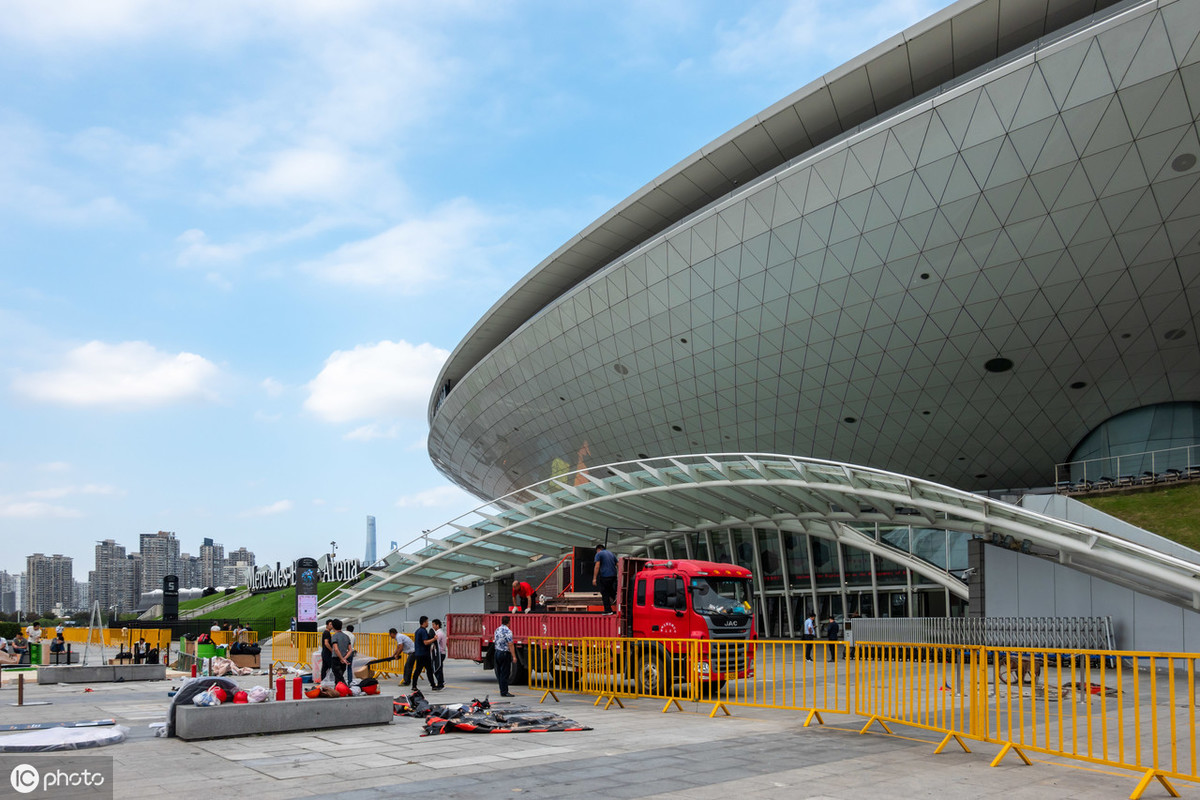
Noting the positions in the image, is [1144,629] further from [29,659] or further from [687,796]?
[29,659]

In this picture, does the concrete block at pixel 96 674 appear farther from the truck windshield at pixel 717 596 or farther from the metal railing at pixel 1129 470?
the metal railing at pixel 1129 470

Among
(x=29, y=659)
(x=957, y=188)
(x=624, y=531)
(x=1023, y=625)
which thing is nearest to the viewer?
(x=1023, y=625)

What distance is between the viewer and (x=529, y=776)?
8.77 metres

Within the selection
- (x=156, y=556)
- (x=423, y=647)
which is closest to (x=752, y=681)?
(x=423, y=647)

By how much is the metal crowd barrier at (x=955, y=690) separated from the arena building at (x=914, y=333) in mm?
6054

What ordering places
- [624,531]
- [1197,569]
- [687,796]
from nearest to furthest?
[687,796]
[1197,569]
[624,531]

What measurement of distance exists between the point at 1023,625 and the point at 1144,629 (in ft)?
9.97

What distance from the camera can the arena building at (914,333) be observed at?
903 inches

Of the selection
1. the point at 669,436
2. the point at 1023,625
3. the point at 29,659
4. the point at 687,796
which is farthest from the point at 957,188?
the point at 29,659

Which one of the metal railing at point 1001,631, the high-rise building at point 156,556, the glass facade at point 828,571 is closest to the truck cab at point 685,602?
the metal railing at point 1001,631

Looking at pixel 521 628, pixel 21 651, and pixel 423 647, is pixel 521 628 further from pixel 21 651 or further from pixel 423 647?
pixel 21 651

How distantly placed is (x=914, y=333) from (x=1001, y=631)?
10752mm

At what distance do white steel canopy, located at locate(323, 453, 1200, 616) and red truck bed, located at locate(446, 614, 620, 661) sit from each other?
6.06 metres

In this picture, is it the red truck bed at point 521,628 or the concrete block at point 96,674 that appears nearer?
the red truck bed at point 521,628
